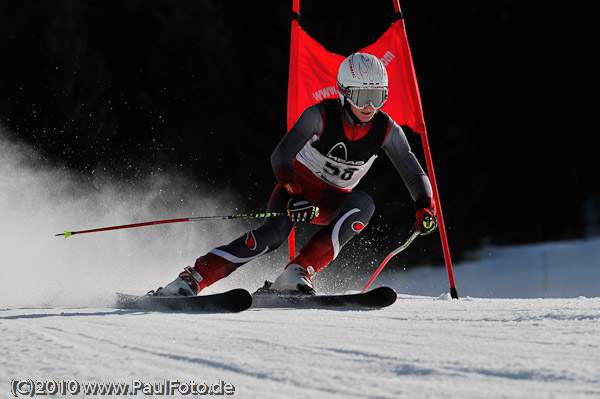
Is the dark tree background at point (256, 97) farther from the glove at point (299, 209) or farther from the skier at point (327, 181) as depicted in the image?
the glove at point (299, 209)

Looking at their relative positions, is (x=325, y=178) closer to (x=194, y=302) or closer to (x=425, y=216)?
(x=425, y=216)

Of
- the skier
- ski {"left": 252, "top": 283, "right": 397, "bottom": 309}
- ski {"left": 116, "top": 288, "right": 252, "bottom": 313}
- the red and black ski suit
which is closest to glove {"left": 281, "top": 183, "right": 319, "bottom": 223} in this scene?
the skier

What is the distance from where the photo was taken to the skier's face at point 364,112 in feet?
13.8

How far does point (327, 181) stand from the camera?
4.45m

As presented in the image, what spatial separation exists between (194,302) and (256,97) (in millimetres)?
11174

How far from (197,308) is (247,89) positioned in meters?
12.5

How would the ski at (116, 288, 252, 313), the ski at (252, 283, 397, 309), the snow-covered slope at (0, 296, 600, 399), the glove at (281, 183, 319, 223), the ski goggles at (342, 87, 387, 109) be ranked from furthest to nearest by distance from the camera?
the ski goggles at (342, 87, 387, 109), the glove at (281, 183, 319, 223), the ski at (252, 283, 397, 309), the ski at (116, 288, 252, 313), the snow-covered slope at (0, 296, 600, 399)

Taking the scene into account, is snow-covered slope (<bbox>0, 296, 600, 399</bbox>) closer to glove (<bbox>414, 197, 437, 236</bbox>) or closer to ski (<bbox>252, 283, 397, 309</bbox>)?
ski (<bbox>252, 283, 397, 309</bbox>)

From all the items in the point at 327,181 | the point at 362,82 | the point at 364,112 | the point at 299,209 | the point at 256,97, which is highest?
the point at 256,97

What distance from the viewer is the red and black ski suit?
4086 millimetres

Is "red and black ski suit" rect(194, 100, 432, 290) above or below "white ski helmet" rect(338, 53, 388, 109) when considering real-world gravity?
below

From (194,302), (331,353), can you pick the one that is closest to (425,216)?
(194,302)

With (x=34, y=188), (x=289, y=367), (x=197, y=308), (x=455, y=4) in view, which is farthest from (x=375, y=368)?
(x=455, y=4)

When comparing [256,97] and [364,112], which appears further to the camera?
[256,97]
